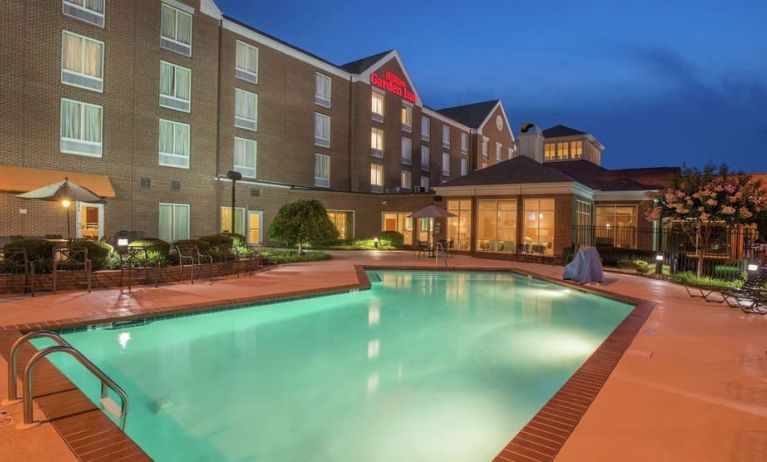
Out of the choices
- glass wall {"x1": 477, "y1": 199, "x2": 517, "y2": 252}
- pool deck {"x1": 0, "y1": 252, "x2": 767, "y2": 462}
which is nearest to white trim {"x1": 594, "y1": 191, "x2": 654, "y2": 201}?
glass wall {"x1": 477, "y1": 199, "x2": 517, "y2": 252}

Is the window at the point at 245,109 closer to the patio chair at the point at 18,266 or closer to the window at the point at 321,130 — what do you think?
the window at the point at 321,130

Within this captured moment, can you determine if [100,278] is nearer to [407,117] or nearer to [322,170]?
[322,170]

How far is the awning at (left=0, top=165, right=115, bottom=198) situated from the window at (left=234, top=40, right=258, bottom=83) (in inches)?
350

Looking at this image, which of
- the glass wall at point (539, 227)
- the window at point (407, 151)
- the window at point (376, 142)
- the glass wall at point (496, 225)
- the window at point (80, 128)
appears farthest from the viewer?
the window at point (407, 151)

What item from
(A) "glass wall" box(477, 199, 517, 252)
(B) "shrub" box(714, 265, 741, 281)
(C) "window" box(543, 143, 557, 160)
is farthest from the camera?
(C) "window" box(543, 143, 557, 160)

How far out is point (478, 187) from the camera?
22484 mm

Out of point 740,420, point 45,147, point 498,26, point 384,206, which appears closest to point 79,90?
point 45,147

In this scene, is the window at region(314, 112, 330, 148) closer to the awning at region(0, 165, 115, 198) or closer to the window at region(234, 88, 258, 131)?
the window at region(234, 88, 258, 131)

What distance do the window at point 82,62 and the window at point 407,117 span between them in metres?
20.7

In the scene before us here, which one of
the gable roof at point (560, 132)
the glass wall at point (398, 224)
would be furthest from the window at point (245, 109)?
the gable roof at point (560, 132)

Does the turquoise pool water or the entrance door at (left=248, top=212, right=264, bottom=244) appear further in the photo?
the entrance door at (left=248, top=212, right=264, bottom=244)

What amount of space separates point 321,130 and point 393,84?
7633 millimetres

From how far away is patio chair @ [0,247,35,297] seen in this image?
905 centimetres

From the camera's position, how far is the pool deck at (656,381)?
331cm
